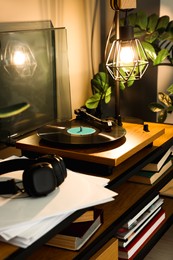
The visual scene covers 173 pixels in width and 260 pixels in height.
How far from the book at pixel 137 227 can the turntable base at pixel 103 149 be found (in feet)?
0.97

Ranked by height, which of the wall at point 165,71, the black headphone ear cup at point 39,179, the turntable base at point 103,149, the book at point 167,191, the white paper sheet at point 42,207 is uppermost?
the wall at point 165,71

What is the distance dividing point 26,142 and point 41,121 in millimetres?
260

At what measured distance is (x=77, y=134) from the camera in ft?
4.01

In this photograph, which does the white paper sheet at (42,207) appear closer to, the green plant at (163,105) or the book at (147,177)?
the book at (147,177)

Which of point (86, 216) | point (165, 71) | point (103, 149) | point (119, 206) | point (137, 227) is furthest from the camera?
point (165, 71)

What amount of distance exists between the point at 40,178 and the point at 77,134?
1.27 feet

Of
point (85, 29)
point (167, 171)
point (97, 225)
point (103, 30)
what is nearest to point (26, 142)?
point (97, 225)

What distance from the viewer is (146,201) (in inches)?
52.2

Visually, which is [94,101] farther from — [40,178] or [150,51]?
[40,178]

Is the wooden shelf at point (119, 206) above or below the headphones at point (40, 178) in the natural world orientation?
below

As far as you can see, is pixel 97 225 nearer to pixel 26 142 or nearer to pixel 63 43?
pixel 26 142

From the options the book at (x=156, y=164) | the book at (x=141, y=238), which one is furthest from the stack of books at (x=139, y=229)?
the book at (x=156, y=164)

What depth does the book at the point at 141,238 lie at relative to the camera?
1.33 m

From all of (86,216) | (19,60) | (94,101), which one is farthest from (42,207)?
(94,101)
